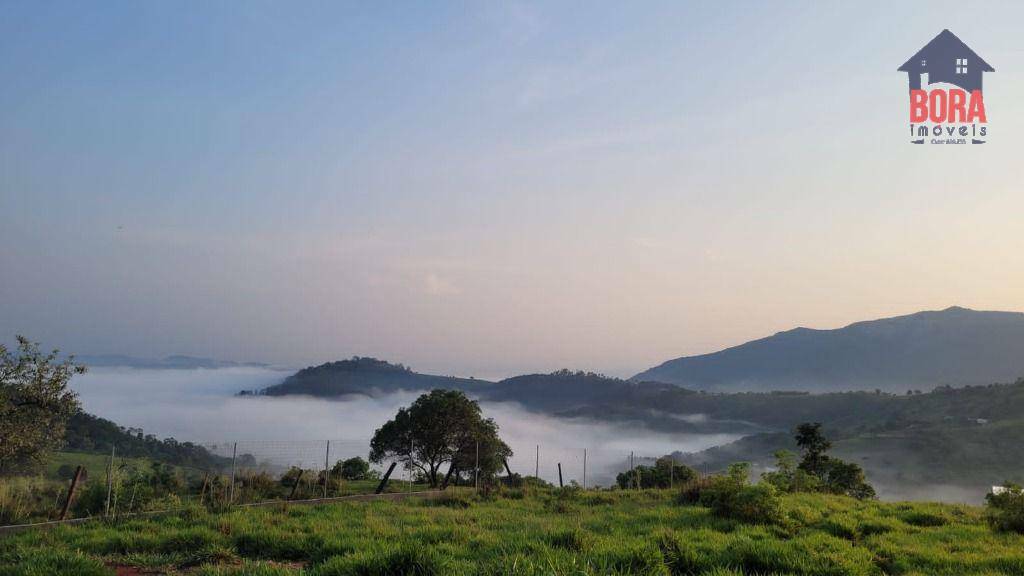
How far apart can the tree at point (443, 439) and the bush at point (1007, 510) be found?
87.3ft

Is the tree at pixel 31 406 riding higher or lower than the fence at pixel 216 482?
higher

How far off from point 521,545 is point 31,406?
1974 centimetres

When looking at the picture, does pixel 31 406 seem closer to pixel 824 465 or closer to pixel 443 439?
pixel 443 439

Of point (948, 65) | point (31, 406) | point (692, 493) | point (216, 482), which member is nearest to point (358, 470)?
point (216, 482)

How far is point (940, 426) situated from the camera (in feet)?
430

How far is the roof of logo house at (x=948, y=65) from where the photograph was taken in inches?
1604

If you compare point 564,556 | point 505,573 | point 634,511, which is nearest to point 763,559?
point 564,556

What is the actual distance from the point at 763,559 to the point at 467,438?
29.8 meters

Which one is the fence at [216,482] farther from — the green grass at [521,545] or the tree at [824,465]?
the tree at [824,465]

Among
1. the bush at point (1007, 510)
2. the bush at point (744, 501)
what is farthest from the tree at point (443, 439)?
the bush at point (1007, 510)

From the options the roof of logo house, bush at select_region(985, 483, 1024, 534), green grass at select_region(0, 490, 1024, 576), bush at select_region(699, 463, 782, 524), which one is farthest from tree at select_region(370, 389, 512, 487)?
the roof of logo house

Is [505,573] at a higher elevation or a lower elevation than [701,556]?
higher

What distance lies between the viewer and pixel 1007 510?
13.8 meters

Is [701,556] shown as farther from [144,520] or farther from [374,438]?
[374,438]
